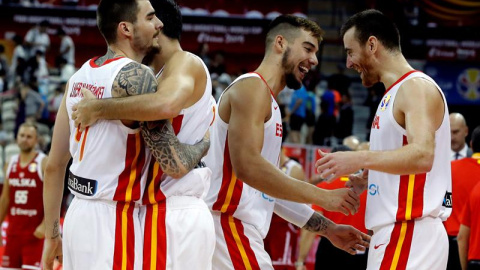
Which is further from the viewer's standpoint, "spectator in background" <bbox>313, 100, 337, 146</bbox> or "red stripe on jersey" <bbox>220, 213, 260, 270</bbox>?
"spectator in background" <bbox>313, 100, 337, 146</bbox>

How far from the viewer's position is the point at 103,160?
407cm

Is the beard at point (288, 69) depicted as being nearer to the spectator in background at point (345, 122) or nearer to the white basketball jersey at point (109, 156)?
the white basketball jersey at point (109, 156)

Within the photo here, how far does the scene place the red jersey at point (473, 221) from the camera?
6.65m

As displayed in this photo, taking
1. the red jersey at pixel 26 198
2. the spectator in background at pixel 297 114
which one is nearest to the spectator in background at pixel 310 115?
the spectator in background at pixel 297 114

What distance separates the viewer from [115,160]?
4.06m

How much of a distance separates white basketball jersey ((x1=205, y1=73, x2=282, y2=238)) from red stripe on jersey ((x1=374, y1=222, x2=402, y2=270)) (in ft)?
3.14

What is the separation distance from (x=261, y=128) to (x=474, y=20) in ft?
50.9

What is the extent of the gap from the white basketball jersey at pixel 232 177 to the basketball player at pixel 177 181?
634mm

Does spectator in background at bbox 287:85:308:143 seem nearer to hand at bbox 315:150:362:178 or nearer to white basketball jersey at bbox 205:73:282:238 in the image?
white basketball jersey at bbox 205:73:282:238

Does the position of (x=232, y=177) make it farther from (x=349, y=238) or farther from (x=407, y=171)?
(x=407, y=171)

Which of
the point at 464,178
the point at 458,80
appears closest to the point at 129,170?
the point at 464,178

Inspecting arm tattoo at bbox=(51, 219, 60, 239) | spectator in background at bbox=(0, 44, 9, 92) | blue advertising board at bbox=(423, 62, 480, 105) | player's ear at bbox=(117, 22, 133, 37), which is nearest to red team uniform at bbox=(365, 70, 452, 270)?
player's ear at bbox=(117, 22, 133, 37)

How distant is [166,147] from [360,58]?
150cm

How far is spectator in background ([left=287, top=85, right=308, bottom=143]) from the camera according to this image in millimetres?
16641
